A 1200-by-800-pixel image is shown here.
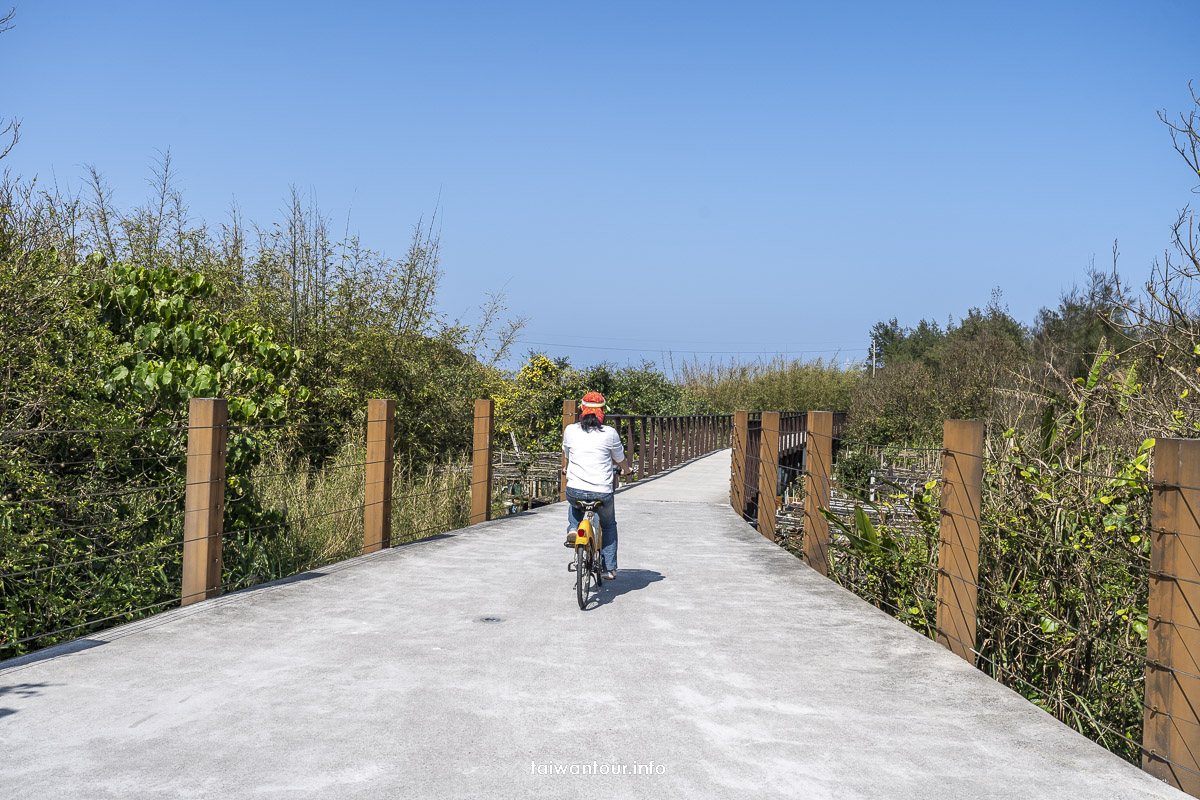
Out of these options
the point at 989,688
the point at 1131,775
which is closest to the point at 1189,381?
the point at 989,688

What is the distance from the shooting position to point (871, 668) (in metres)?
4.89

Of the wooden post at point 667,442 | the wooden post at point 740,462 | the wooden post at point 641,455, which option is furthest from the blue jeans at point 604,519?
the wooden post at point 667,442

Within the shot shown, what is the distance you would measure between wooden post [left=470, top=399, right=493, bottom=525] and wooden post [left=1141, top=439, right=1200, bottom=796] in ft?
23.5

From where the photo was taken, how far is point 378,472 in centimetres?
815

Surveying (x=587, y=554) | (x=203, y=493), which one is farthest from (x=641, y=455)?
(x=203, y=493)

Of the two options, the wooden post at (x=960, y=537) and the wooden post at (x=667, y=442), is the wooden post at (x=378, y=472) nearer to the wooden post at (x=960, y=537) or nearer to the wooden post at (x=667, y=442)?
the wooden post at (x=960, y=537)

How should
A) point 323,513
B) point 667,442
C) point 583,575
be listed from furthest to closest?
point 667,442 → point 323,513 → point 583,575

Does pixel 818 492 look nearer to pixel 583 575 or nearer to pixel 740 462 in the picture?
pixel 583 575

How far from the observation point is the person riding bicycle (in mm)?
6848

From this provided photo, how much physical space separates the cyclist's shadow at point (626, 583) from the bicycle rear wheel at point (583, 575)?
23 cm

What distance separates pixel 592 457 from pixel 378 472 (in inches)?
88.7

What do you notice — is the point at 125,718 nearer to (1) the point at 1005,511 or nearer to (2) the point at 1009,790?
(2) the point at 1009,790

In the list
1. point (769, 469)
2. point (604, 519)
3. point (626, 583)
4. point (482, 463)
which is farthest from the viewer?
point (482, 463)

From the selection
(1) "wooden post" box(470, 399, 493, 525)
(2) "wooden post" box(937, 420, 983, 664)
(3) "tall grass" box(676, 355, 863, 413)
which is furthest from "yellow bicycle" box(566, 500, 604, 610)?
(3) "tall grass" box(676, 355, 863, 413)
